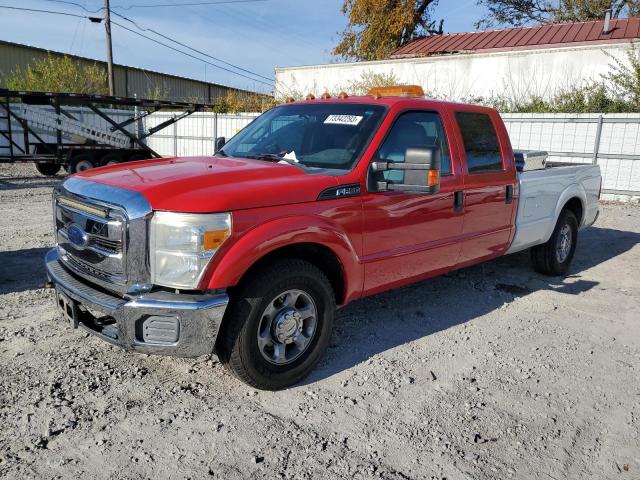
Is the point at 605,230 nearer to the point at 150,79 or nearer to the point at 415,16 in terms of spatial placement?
the point at 415,16

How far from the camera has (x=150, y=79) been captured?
36.9 meters

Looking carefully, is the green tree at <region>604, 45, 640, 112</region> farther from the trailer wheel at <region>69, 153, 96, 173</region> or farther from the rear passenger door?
the trailer wheel at <region>69, 153, 96, 173</region>

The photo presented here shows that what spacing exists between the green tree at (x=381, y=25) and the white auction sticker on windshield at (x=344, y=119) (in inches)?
1073

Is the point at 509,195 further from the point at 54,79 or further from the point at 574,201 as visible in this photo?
the point at 54,79

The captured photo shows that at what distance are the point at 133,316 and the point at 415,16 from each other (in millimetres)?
30433

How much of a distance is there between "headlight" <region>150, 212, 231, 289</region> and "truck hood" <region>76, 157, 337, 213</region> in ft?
0.18

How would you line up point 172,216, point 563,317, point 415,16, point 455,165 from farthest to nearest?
point 415,16, point 563,317, point 455,165, point 172,216

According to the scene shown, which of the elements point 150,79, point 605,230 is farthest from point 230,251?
point 150,79

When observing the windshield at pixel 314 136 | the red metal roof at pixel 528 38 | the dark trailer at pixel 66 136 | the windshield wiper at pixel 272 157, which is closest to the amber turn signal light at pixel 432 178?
the windshield at pixel 314 136

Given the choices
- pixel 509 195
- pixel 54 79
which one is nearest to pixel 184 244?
pixel 509 195

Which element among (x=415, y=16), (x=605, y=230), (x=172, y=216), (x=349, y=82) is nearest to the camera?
(x=172, y=216)

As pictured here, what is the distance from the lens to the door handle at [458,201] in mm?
4523

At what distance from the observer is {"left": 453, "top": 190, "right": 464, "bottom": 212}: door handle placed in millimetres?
4523

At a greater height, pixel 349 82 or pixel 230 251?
pixel 349 82
